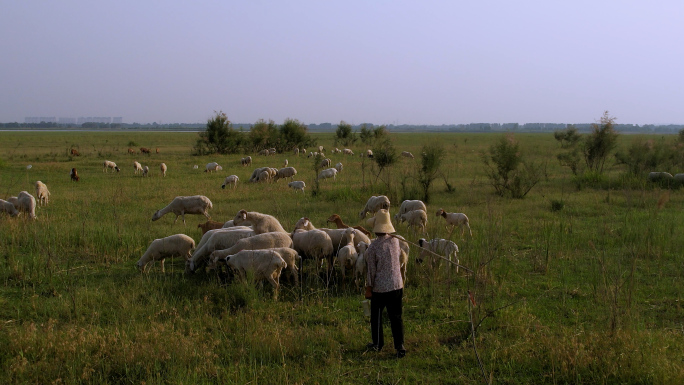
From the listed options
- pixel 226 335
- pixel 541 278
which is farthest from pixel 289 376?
pixel 541 278

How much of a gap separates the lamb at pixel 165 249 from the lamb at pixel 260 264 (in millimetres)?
1842

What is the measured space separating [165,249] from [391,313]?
4.85 meters

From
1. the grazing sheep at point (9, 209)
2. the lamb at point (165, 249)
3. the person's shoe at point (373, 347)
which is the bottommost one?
the person's shoe at point (373, 347)

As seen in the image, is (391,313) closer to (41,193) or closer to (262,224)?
Result: (262,224)

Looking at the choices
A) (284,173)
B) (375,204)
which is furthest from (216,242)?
(284,173)

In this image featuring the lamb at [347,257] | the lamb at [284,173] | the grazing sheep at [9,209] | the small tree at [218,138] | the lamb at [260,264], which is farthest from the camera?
the small tree at [218,138]

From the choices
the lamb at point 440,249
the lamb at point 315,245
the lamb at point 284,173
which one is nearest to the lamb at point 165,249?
the lamb at point 315,245

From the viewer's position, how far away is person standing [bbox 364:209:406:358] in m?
5.62

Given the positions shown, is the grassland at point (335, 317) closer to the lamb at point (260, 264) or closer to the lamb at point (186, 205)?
the lamb at point (260, 264)

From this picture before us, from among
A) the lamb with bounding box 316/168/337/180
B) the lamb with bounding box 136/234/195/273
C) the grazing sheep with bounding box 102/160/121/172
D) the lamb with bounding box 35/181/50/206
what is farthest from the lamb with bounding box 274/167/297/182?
the lamb with bounding box 136/234/195/273

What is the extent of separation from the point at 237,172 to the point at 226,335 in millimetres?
20964

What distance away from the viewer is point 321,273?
8789mm

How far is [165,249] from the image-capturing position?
8.86 m

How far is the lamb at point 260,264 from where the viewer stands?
737 cm
